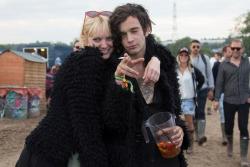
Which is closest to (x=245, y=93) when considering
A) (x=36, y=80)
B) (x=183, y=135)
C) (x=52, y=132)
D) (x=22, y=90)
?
(x=183, y=135)

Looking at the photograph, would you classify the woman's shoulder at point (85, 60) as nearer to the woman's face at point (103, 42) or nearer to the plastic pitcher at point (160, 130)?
the woman's face at point (103, 42)

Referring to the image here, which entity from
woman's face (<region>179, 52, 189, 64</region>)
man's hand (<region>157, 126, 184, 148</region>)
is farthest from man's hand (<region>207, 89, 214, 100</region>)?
man's hand (<region>157, 126, 184, 148</region>)

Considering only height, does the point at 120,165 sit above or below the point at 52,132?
below

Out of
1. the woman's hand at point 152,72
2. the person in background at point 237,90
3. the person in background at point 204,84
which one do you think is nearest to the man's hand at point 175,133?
the woman's hand at point 152,72

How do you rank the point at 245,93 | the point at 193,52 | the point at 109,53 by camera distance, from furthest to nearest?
the point at 193,52
the point at 245,93
the point at 109,53

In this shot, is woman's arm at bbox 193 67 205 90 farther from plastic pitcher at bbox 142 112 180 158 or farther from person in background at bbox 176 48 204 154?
plastic pitcher at bbox 142 112 180 158

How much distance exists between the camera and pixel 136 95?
2.70 meters

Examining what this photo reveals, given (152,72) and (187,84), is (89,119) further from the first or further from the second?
(187,84)

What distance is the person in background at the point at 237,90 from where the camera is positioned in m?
8.37

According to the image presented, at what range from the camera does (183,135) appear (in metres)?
2.90

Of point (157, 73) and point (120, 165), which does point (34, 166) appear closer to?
point (120, 165)

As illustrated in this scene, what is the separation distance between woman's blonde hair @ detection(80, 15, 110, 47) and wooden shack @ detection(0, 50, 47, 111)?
39.6 ft

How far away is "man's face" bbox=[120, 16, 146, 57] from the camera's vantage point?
2.68 meters

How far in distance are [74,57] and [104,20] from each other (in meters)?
0.27
